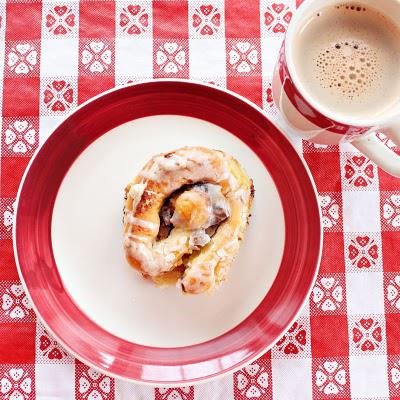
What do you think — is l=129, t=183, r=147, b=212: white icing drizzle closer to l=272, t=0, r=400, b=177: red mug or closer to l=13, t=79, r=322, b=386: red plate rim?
l=13, t=79, r=322, b=386: red plate rim

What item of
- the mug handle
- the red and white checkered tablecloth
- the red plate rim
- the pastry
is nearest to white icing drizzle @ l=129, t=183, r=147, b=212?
the pastry

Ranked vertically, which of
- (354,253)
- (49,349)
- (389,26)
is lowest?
(49,349)

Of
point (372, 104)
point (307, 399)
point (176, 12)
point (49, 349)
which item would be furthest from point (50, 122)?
point (307, 399)

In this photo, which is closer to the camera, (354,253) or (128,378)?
(128,378)

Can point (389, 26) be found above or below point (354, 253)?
above

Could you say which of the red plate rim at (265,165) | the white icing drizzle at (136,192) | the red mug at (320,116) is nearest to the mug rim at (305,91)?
the red mug at (320,116)

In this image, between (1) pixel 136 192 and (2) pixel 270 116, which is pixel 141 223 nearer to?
(1) pixel 136 192

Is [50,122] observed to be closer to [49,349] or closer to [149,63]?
[149,63]

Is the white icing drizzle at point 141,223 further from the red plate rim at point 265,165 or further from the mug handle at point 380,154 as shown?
the mug handle at point 380,154

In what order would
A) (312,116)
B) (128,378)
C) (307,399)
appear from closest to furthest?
(312,116)
(128,378)
(307,399)
